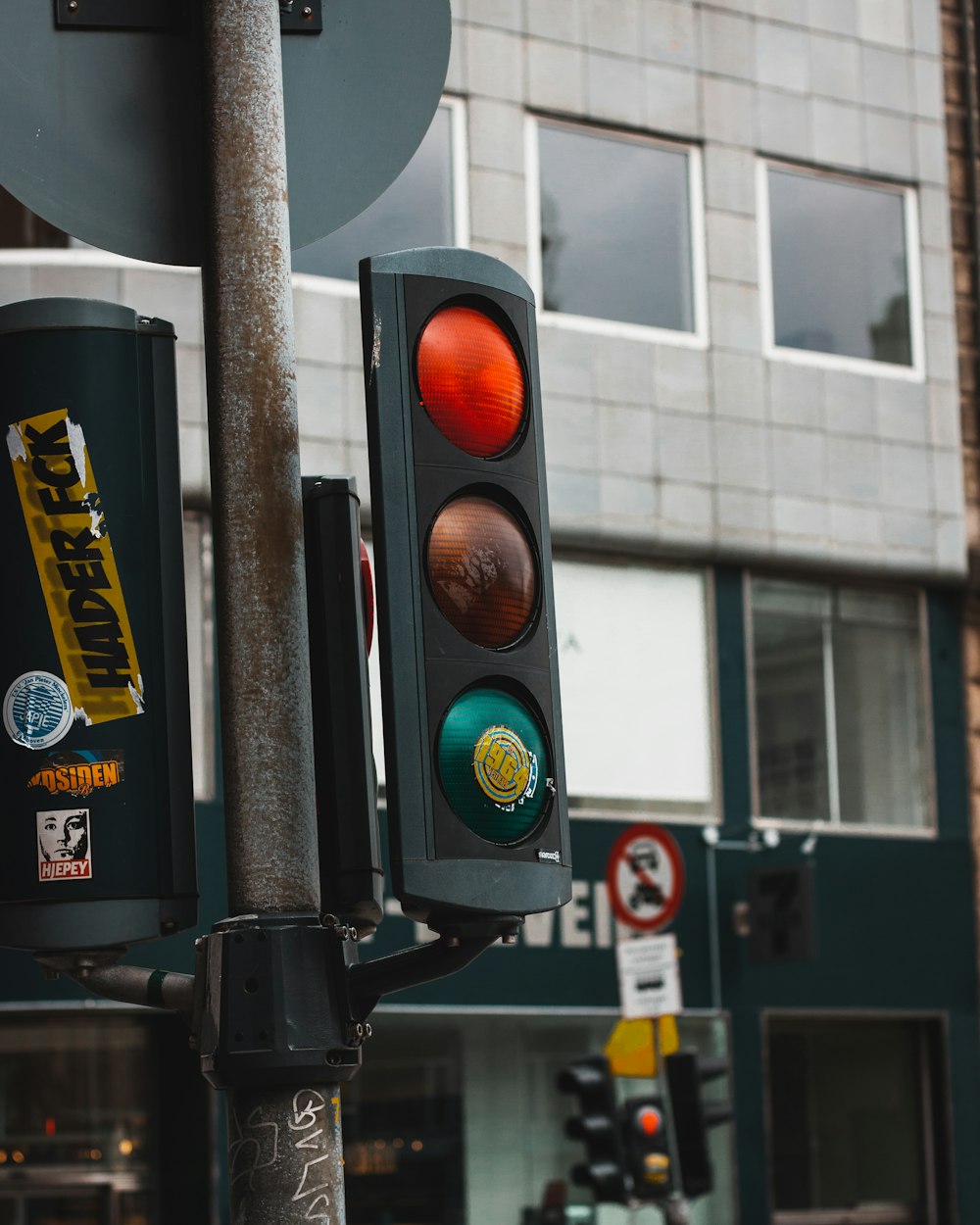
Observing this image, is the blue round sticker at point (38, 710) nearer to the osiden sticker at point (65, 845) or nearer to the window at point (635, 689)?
the osiden sticker at point (65, 845)

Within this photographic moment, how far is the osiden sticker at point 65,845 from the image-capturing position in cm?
315

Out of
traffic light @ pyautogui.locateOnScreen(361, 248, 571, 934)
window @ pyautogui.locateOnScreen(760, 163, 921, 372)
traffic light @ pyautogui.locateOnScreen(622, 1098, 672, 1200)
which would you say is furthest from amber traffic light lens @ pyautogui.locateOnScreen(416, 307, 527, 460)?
window @ pyautogui.locateOnScreen(760, 163, 921, 372)

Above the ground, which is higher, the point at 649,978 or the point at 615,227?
the point at 615,227

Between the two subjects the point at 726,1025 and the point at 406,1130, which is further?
the point at 726,1025

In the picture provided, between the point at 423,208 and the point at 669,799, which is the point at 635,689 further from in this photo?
the point at 423,208

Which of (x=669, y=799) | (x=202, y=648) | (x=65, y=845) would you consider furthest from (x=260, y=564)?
(x=669, y=799)

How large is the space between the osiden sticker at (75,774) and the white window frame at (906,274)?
16.1 meters

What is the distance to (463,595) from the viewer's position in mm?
3074

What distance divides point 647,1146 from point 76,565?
1157 centimetres

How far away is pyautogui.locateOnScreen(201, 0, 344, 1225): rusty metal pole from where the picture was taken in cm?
313

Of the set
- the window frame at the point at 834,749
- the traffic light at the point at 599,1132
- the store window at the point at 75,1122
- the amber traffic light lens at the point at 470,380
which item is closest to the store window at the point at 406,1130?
the store window at the point at 75,1122

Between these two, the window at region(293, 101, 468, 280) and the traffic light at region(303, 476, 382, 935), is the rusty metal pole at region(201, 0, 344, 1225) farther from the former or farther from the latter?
the window at region(293, 101, 468, 280)

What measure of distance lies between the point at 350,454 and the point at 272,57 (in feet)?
42.9

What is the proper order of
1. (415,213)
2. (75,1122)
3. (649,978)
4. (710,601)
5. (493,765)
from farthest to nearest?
(710,601)
(415,213)
(75,1122)
(649,978)
(493,765)
